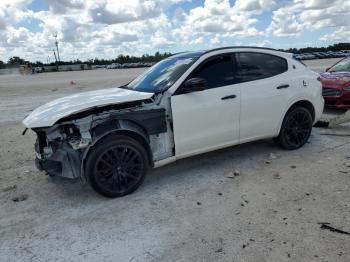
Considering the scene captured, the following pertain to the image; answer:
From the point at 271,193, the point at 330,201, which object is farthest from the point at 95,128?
the point at 330,201

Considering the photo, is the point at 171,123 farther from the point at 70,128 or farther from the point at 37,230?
the point at 37,230

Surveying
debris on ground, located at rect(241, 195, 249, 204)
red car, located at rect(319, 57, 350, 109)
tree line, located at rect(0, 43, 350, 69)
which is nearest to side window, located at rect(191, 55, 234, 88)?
debris on ground, located at rect(241, 195, 249, 204)

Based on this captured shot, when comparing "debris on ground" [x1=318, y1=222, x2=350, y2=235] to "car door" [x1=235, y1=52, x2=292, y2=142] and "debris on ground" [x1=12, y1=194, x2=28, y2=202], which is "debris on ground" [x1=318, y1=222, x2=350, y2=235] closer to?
"car door" [x1=235, y1=52, x2=292, y2=142]

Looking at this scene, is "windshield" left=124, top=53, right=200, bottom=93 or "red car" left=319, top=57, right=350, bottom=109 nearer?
"windshield" left=124, top=53, right=200, bottom=93

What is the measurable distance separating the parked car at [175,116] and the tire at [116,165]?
0.5 inches

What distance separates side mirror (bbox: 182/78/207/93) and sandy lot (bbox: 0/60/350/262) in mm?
1272

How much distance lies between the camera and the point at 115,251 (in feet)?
10.4

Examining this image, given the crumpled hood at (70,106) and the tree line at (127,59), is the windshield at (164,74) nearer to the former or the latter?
the crumpled hood at (70,106)

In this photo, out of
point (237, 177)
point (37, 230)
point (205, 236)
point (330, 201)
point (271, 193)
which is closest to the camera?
point (205, 236)

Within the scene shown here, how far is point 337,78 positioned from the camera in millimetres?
8812

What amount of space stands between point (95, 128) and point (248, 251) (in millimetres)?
2248

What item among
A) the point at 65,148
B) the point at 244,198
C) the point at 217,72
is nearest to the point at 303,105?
the point at 217,72

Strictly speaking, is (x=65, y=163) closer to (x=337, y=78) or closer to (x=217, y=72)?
(x=217, y=72)

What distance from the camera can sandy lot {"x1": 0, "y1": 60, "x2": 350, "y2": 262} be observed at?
3129 mm
